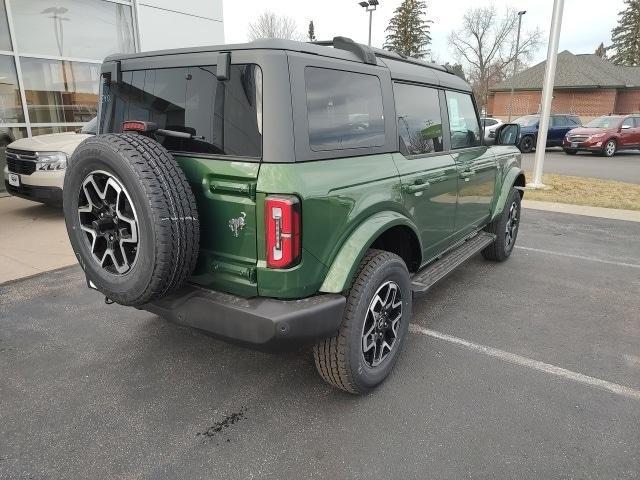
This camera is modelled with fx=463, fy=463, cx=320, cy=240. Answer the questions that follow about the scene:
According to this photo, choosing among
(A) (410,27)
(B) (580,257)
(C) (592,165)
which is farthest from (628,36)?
(B) (580,257)

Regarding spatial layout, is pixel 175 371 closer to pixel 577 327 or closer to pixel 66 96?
pixel 577 327

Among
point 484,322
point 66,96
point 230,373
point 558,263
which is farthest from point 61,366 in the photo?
point 66,96

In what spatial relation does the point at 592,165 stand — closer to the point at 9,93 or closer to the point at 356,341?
the point at 356,341

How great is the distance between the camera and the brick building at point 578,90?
36.4 m

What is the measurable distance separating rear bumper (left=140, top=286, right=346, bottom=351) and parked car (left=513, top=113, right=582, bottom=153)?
64.4 feet

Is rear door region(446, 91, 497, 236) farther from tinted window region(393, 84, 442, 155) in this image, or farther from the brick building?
the brick building

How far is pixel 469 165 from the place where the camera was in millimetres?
4016

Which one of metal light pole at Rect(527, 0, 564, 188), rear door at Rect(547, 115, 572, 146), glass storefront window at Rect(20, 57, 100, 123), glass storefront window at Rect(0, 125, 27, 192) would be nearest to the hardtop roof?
metal light pole at Rect(527, 0, 564, 188)

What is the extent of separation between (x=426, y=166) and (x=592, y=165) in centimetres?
1533

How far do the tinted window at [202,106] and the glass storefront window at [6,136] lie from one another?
7.22m

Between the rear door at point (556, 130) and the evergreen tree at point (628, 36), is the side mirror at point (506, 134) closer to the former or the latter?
the rear door at point (556, 130)

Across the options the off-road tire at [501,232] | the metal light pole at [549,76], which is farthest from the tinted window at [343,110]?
the metal light pole at [549,76]

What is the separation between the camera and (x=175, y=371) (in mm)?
3039

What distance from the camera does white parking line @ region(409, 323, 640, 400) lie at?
2.88 meters
